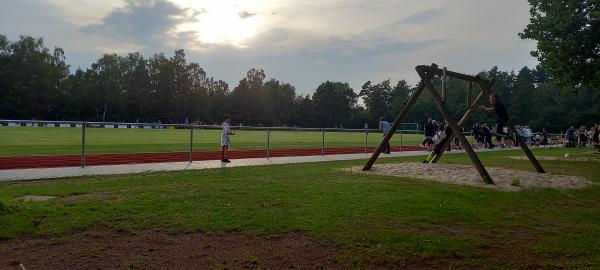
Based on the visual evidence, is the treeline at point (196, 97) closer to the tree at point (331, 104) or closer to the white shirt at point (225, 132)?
the tree at point (331, 104)

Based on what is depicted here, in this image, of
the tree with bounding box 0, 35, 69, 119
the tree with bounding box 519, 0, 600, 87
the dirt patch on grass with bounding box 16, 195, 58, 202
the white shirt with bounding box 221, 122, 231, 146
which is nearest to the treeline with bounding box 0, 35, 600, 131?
the tree with bounding box 0, 35, 69, 119

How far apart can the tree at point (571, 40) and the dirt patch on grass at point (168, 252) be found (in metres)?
21.4

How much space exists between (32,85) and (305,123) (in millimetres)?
53385

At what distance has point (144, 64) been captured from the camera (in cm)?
10062

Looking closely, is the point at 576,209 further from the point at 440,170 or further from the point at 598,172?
the point at 598,172

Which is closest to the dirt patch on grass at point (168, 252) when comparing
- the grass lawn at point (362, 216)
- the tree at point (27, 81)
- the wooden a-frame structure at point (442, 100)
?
the grass lawn at point (362, 216)

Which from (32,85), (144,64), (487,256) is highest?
(144,64)

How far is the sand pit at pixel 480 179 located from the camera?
1062 cm

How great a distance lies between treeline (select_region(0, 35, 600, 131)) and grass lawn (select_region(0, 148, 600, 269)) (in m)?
80.5

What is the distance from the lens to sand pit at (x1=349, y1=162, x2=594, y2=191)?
10.6 meters

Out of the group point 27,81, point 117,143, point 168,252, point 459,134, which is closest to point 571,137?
point 459,134

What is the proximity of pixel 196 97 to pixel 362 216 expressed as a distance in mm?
94377

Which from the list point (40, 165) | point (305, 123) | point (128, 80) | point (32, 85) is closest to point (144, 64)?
point (128, 80)

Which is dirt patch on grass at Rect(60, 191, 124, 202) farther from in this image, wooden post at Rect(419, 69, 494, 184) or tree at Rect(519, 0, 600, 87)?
tree at Rect(519, 0, 600, 87)
